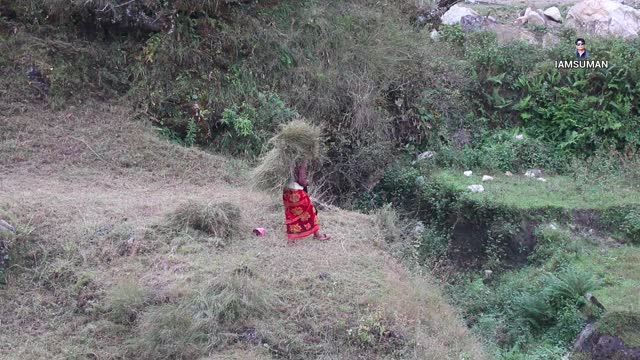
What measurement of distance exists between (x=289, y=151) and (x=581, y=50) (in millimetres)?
6936

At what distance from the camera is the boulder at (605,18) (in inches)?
527

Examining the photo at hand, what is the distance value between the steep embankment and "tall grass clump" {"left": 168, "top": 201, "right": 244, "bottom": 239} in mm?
16

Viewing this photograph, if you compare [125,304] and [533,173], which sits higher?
[125,304]

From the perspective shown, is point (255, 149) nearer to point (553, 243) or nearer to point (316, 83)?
point (316, 83)

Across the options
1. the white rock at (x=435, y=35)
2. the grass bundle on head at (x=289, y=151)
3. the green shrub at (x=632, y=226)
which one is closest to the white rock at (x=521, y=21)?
the white rock at (x=435, y=35)

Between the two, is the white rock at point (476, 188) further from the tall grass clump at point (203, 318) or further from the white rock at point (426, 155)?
the tall grass clump at point (203, 318)

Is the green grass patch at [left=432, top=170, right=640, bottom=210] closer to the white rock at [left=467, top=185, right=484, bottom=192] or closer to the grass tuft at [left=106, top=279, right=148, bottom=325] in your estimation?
the white rock at [left=467, top=185, right=484, bottom=192]

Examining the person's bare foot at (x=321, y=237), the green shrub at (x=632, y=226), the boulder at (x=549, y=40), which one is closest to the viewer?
the person's bare foot at (x=321, y=237)

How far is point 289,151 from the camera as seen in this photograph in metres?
6.99

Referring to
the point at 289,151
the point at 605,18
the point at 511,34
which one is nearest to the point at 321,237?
the point at 289,151

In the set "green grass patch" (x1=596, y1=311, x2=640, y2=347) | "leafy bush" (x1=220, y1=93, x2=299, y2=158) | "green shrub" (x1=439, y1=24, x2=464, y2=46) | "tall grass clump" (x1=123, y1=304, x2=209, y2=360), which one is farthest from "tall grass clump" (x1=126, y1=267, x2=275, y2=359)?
"green shrub" (x1=439, y1=24, x2=464, y2=46)

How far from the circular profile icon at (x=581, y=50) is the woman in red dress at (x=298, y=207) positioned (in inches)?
268

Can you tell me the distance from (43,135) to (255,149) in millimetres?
2774

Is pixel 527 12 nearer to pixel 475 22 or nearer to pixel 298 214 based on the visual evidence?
pixel 475 22
